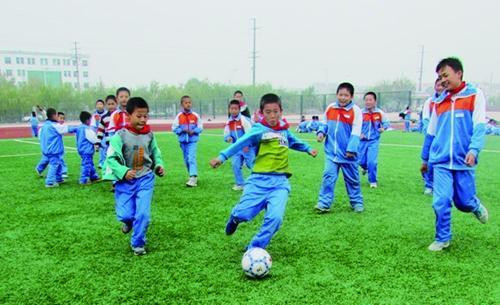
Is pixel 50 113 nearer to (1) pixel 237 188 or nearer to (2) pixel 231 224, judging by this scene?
(1) pixel 237 188

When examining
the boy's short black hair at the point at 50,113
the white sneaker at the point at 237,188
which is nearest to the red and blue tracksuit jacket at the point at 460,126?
the white sneaker at the point at 237,188

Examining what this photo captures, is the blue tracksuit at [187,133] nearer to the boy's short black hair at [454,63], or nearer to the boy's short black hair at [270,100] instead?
the boy's short black hair at [270,100]

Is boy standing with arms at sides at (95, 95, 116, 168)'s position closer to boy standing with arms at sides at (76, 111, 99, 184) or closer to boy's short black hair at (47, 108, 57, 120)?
boy standing with arms at sides at (76, 111, 99, 184)

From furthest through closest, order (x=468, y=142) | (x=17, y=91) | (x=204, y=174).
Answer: (x=17, y=91) < (x=204, y=174) < (x=468, y=142)

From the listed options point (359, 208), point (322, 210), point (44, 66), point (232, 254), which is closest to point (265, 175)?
point (232, 254)

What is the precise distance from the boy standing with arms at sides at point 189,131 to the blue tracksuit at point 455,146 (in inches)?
201

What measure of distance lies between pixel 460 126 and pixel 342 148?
79.0 inches

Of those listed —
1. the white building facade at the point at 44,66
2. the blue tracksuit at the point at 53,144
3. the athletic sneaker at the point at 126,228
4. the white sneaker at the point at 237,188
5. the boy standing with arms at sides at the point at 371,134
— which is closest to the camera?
the athletic sneaker at the point at 126,228

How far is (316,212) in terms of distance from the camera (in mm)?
6309

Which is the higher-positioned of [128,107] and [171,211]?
[128,107]

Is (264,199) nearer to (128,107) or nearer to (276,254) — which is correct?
(276,254)

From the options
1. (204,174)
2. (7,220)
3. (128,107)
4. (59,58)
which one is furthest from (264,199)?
(59,58)

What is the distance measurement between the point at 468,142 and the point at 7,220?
6.29 meters

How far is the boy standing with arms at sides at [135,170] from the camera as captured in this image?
15.0 feet
